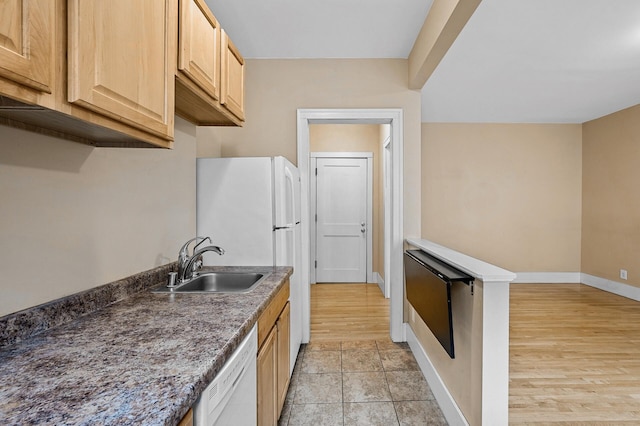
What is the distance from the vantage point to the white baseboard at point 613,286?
173 inches

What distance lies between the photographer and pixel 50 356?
0.89m

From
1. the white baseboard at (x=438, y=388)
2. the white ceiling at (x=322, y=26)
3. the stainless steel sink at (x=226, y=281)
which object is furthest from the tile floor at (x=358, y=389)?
the white ceiling at (x=322, y=26)

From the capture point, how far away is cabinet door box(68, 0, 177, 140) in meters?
0.80

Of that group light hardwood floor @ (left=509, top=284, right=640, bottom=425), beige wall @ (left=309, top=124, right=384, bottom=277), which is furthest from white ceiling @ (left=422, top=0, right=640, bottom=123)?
light hardwood floor @ (left=509, top=284, right=640, bottom=425)

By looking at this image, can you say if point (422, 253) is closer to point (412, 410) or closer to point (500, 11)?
point (412, 410)

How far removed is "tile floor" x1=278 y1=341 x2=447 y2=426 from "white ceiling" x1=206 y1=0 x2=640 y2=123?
2714mm

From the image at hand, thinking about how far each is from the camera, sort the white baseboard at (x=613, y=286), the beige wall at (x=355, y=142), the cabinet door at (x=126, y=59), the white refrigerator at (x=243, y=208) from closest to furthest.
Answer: the cabinet door at (x=126, y=59)
the white refrigerator at (x=243, y=208)
the white baseboard at (x=613, y=286)
the beige wall at (x=355, y=142)

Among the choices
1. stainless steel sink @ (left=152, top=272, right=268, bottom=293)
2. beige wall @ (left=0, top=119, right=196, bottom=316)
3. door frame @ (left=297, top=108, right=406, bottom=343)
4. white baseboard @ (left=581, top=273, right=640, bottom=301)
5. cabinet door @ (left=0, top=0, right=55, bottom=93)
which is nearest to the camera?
cabinet door @ (left=0, top=0, right=55, bottom=93)

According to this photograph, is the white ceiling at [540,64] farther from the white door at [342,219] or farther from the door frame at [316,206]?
the white door at [342,219]

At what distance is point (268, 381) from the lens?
5.13 feet

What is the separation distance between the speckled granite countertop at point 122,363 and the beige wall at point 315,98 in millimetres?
2078

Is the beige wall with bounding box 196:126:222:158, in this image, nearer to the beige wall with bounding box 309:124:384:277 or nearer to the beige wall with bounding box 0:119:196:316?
the beige wall with bounding box 0:119:196:316

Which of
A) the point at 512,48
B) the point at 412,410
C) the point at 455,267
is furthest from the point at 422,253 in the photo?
the point at 512,48

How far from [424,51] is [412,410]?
254cm
